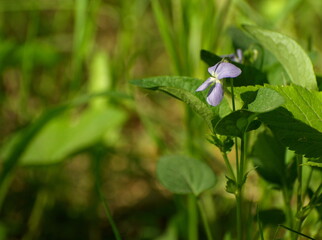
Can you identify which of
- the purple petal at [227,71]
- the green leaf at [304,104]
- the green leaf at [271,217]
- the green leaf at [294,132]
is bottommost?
the green leaf at [271,217]

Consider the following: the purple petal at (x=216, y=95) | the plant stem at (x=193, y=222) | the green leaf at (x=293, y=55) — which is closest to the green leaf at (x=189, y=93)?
the purple petal at (x=216, y=95)

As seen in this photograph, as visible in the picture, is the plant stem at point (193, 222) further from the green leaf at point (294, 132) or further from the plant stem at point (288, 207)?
the green leaf at point (294, 132)

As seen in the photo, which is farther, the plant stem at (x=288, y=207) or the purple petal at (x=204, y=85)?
the plant stem at (x=288, y=207)

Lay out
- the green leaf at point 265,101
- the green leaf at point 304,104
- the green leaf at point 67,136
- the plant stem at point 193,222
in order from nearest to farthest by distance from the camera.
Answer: the green leaf at point 265,101, the green leaf at point 304,104, the plant stem at point 193,222, the green leaf at point 67,136

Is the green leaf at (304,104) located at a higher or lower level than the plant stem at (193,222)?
higher

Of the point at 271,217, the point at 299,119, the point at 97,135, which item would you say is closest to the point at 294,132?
the point at 299,119

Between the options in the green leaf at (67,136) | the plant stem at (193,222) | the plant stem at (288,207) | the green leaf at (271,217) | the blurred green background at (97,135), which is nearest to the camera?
the plant stem at (288,207)
